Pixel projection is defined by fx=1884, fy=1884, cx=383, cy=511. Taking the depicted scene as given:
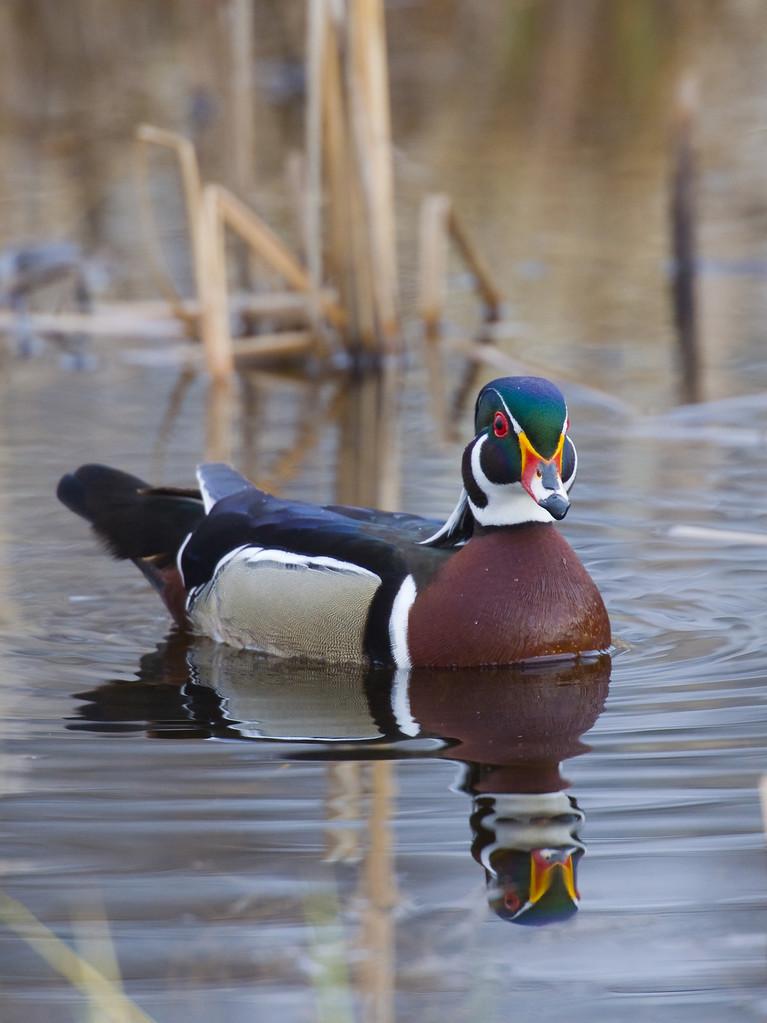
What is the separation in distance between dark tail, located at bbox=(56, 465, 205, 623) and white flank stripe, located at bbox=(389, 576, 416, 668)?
1020 mm

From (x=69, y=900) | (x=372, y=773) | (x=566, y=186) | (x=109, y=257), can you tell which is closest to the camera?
(x=69, y=900)

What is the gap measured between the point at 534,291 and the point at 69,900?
8.43 metres

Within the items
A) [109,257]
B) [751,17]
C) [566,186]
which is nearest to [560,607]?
[109,257]

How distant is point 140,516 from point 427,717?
5.53 ft

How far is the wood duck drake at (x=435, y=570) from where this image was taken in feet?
18.5

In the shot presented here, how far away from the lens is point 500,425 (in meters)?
5.68

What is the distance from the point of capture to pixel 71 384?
10.4 m

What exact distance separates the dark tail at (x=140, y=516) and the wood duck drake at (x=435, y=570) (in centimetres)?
23

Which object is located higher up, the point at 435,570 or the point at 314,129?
the point at 314,129

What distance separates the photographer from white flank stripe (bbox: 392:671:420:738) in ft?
17.3

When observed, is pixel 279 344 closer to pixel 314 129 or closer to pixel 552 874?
pixel 314 129

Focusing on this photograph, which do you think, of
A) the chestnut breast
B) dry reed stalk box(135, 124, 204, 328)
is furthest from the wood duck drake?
dry reed stalk box(135, 124, 204, 328)

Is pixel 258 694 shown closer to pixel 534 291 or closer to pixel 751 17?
pixel 534 291

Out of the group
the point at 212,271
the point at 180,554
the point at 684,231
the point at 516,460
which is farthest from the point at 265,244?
the point at 516,460
